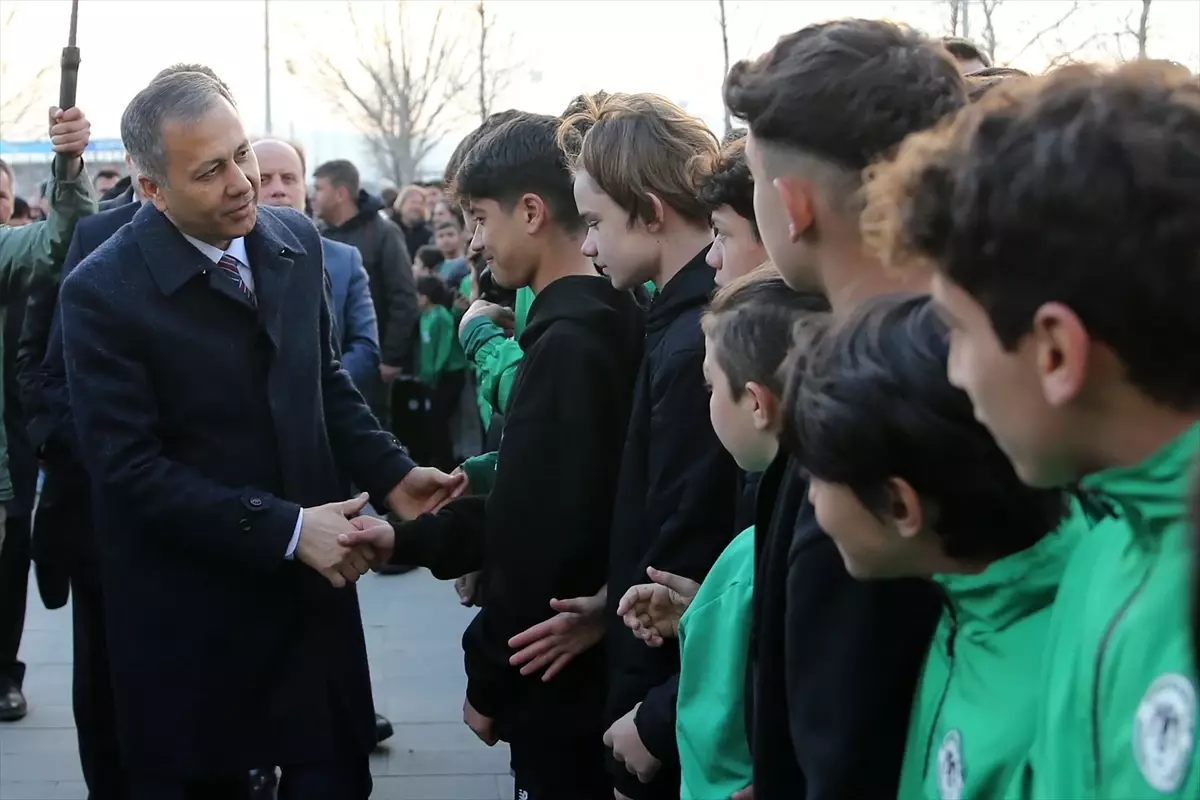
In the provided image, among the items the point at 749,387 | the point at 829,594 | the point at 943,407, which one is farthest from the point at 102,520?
the point at 943,407

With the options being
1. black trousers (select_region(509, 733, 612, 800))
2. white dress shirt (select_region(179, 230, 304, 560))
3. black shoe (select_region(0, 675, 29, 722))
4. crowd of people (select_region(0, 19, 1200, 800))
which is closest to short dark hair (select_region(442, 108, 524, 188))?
crowd of people (select_region(0, 19, 1200, 800))

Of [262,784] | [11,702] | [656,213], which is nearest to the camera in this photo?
[656,213]

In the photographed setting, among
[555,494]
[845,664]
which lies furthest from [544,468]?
[845,664]

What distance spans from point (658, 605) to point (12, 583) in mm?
3747

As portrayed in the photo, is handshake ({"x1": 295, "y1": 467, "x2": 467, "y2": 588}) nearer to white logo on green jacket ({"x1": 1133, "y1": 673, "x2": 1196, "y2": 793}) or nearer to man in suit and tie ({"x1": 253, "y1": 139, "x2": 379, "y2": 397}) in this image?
white logo on green jacket ({"x1": 1133, "y1": 673, "x2": 1196, "y2": 793})

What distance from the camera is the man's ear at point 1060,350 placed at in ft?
3.74

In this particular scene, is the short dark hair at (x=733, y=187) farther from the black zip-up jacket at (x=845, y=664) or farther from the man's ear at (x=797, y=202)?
the black zip-up jacket at (x=845, y=664)

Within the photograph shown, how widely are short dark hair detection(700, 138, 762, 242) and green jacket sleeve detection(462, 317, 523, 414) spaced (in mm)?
1217

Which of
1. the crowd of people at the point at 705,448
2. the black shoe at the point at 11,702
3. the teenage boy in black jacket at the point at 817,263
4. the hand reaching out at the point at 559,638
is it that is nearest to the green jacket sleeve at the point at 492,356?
the crowd of people at the point at 705,448

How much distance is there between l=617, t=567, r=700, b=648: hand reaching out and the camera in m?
2.41

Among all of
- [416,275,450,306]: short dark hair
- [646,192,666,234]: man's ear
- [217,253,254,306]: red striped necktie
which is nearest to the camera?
[646,192,666,234]: man's ear

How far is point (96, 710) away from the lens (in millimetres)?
3982

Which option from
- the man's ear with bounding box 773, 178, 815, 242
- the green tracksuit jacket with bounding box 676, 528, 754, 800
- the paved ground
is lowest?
the paved ground

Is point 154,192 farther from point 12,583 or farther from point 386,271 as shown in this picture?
point 386,271
